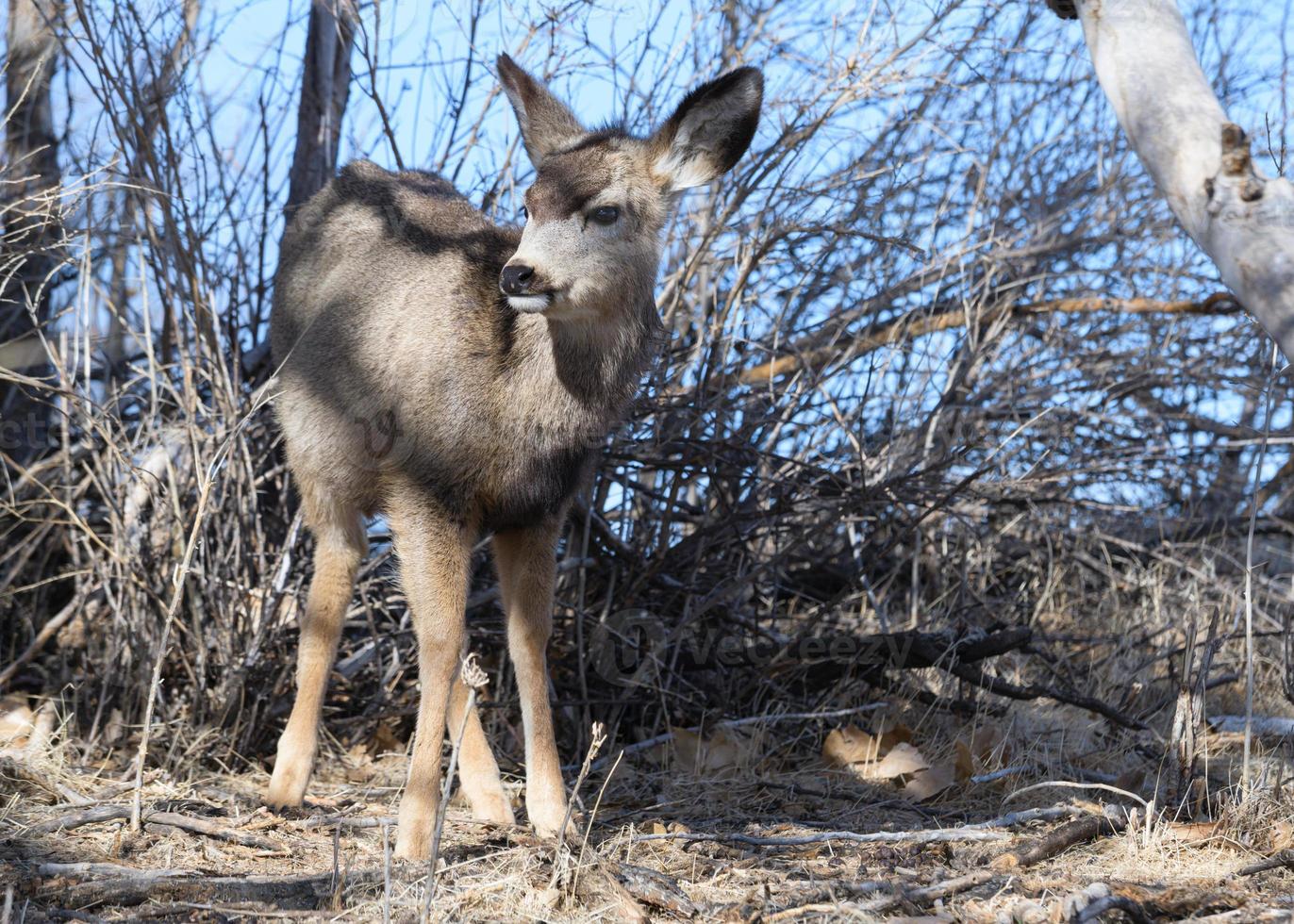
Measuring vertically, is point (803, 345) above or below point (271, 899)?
above

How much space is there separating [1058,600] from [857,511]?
5.11ft

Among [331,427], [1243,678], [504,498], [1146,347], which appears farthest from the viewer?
[1146,347]

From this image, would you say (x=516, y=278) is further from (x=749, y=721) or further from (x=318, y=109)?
(x=318, y=109)

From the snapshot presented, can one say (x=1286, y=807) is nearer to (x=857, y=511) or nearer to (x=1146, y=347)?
(x=857, y=511)

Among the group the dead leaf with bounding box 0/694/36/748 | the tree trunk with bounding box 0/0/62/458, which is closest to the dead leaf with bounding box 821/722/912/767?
the dead leaf with bounding box 0/694/36/748

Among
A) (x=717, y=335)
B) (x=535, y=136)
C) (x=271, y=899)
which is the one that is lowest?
(x=271, y=899)

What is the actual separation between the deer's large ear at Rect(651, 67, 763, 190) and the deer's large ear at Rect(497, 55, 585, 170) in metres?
0.47

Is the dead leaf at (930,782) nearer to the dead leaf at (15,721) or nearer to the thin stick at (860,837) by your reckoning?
the thin stick at (860,837)

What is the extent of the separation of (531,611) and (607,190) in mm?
1498

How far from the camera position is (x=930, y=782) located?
190 inches

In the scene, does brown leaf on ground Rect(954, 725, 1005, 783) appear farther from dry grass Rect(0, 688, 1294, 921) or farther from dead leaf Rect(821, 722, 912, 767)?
dead leaf Rect(821, 722, 912, 767)

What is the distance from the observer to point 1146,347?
277 inches

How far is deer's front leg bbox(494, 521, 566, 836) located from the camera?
14.8 feet

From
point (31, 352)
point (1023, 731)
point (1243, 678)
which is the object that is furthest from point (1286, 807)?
point (31, 352)
